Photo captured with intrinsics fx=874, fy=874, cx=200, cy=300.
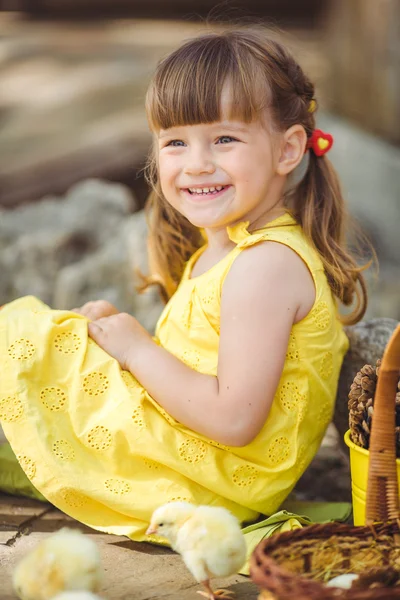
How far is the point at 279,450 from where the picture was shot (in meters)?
2.09

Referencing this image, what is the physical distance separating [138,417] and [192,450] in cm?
15

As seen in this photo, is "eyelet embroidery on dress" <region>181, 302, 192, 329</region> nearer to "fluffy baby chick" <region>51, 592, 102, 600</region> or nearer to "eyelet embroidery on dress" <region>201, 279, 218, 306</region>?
"eyelet embroidery on dress" <region>201, 279, 218, 306</region>

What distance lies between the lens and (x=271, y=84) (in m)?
2.09

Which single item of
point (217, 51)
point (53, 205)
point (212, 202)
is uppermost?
point (217, 51)

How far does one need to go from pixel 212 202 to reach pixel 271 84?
1.03 ft

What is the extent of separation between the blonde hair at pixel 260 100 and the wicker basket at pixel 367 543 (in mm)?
573

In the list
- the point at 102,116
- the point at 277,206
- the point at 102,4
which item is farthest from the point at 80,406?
the point at 102,4

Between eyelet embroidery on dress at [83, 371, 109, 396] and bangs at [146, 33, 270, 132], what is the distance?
0.63 metres

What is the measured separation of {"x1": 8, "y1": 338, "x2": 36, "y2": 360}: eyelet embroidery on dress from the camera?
2.07 meters

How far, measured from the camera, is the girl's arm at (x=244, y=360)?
6.42 feet

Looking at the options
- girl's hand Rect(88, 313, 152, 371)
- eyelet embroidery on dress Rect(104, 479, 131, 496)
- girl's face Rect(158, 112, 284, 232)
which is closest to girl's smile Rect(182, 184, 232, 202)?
girl's face Rect(158, 112, 284, 232)

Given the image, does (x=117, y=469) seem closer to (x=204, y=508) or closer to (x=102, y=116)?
(x=204, y=508)

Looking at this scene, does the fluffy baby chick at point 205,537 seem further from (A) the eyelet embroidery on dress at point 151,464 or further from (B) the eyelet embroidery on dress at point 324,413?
(B) the eyelet embroidery on dress at point 324,413

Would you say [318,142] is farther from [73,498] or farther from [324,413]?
[73,498]
